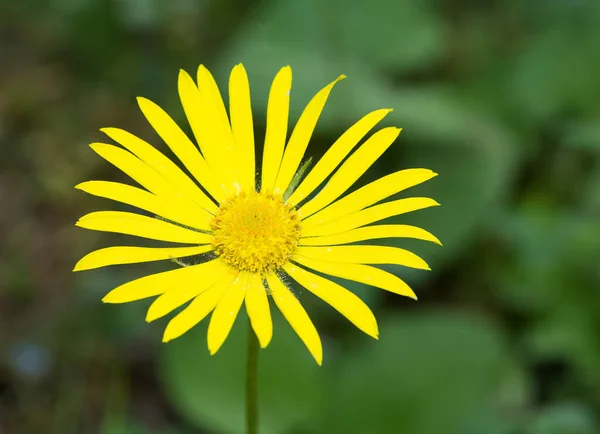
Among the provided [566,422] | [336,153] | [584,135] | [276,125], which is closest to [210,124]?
[276,125]

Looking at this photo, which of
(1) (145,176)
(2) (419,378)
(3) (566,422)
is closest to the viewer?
(1) (145,176)

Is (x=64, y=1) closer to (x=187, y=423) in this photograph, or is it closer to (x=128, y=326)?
(x=128, y=326)

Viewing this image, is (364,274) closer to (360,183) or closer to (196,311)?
(196,311)

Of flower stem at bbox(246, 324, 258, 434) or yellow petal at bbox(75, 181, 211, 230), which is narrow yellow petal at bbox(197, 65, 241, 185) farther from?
flower stem at bbox(246, 324, 258, 434)

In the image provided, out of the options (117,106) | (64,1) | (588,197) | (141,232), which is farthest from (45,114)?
(588,197)

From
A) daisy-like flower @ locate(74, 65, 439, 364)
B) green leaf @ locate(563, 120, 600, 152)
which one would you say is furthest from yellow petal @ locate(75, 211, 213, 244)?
green leaf @ locate(563, 120, 600, 152)

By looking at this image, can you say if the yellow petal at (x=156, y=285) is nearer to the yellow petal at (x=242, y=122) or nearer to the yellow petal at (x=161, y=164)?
the yellow petal at (x=161, y=164)

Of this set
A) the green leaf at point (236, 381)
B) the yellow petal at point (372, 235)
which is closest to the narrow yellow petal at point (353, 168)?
the yellow petal at point (372, 235)
